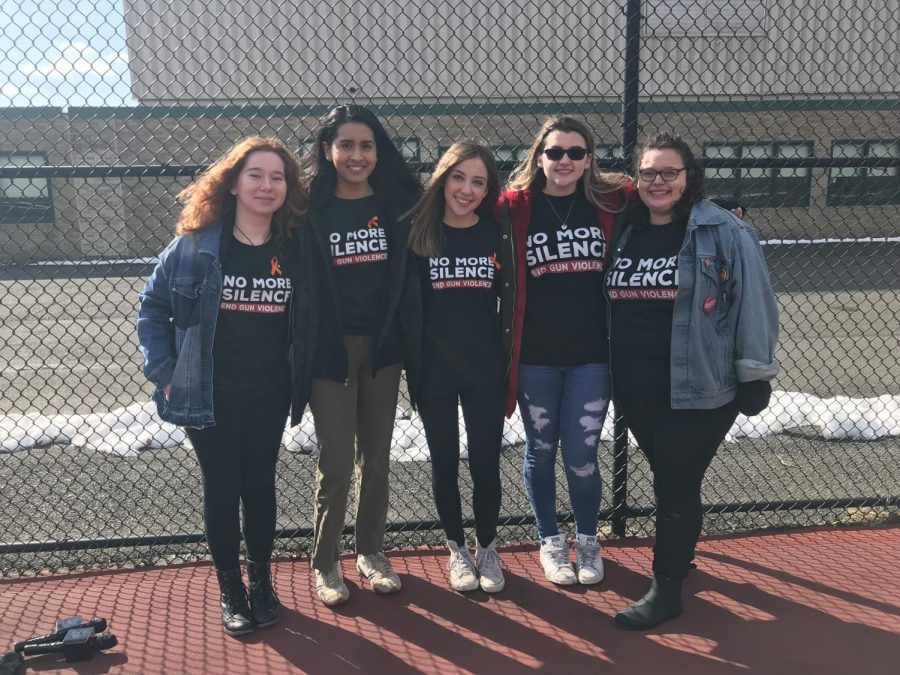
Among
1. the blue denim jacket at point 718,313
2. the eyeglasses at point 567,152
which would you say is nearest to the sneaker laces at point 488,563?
the blue denim jacket at point 718,313

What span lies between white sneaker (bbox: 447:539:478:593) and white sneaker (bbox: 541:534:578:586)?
33cm

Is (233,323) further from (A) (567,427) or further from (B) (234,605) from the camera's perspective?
(A) (567,427)

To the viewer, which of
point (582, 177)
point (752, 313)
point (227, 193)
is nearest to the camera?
point (752, 313)

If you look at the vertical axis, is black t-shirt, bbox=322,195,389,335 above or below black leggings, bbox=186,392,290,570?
above

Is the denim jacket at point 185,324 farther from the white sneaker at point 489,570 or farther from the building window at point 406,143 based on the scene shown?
the white sneaker at point 489,570

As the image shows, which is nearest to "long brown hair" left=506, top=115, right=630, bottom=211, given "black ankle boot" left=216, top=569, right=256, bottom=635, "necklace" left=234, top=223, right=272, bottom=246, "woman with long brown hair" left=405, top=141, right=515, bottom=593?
"woman with long brown hair" left=405, top=141, right=515, bottom=593

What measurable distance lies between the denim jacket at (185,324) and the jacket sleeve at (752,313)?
1913mm

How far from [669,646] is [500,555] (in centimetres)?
95

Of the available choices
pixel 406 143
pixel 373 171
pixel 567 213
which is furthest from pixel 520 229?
pixel 406 143

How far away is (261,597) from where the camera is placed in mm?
2842

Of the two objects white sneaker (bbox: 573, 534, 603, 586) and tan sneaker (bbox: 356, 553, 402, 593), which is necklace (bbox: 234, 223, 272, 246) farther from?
white sneaker (bbox: 573, 534, 603, 586)

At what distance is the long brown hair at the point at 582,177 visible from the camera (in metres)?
2.71

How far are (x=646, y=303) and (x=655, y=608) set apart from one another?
1231 mm

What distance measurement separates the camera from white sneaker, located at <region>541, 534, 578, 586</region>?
120 inches
